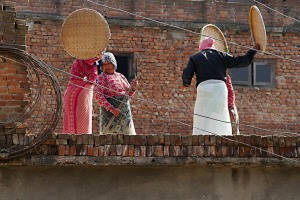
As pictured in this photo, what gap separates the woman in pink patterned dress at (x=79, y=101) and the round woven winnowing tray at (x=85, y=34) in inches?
23.5

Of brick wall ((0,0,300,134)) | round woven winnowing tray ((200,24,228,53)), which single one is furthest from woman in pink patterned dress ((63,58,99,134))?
brick wall ((0,0,300,134))

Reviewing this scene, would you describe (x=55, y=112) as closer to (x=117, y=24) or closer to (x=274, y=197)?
(x=274, y=197)

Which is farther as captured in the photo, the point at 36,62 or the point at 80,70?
the point at 80,70

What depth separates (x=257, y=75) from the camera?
1881 cm

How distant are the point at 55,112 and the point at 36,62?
1.70ft

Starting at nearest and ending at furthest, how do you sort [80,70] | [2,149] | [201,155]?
→ [2,149] → [201,155] → [80,70]

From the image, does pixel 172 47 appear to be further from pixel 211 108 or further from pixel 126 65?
pixel 211 108

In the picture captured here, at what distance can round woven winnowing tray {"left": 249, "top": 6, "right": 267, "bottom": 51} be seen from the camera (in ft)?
33.3

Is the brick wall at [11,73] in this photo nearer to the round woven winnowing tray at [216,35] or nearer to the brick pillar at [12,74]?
the brick pillar at [12,74]

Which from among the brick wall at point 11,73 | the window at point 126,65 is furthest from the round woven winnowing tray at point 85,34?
the window at point 126,65

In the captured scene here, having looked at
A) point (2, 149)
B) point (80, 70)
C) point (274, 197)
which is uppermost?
point (80, 70)

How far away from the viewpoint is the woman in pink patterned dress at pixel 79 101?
985 centimetres

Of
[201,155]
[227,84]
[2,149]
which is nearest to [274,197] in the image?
[201,155]

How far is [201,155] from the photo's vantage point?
8.45m
